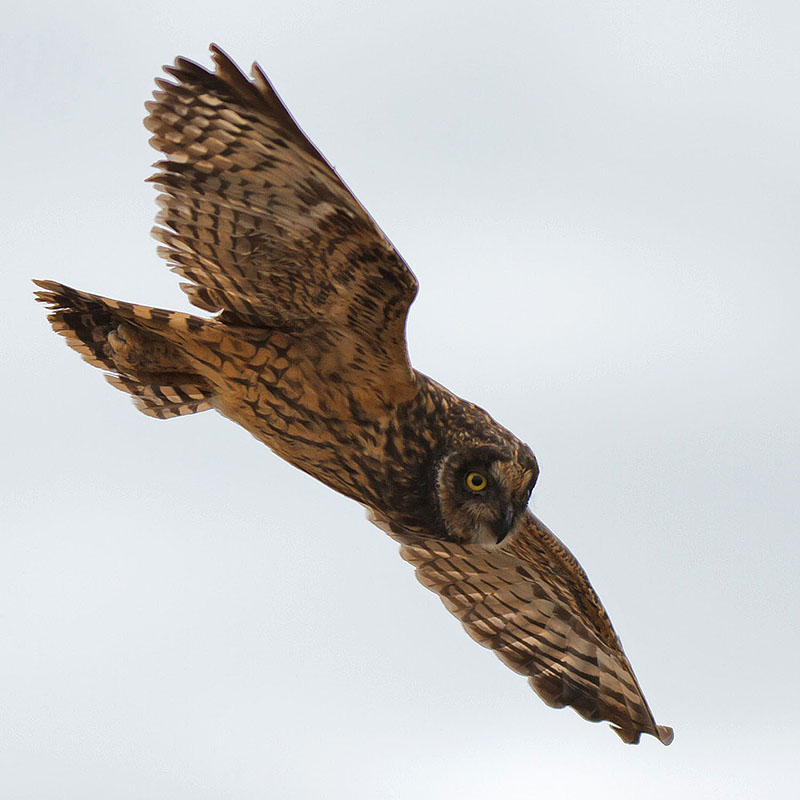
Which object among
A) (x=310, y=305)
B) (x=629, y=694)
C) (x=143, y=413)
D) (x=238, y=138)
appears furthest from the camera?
(x=629, y=694)

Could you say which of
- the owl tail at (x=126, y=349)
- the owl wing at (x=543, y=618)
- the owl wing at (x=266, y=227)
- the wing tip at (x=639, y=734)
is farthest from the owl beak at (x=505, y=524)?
the wing tip at (x=639, y=734)

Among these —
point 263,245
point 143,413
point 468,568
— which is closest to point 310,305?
point 263,245

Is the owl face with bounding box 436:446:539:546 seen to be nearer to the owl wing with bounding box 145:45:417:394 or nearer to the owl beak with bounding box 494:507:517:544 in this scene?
the owl beak with bounding box 494:507:517:544

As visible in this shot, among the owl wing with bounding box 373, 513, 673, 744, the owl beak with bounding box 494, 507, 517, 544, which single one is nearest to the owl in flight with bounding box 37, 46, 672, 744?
the owl beak with bounding box 494, 507, 517, 544

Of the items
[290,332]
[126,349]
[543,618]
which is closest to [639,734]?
[543,618]

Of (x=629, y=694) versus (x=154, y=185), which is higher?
(x=154, y=185)

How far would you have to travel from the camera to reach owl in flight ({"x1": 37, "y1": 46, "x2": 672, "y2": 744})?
6.74m

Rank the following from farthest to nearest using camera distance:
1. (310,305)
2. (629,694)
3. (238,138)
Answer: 1. (629,694)
2. (310,305)
3. (238,138)

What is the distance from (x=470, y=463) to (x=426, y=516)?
0.39m

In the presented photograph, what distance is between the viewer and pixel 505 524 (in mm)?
7910

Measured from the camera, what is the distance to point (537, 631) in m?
9.88

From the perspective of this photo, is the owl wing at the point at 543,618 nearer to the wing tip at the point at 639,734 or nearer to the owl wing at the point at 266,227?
the wing tip at the point at 639,734

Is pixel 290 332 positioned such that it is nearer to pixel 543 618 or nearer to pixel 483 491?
pixel 483 491

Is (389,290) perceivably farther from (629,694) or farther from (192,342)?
(629,694)
